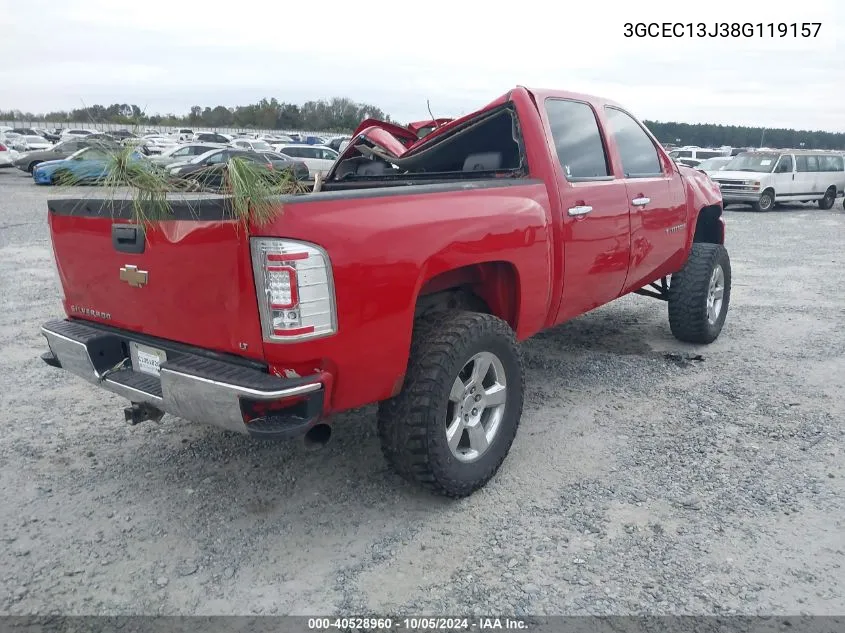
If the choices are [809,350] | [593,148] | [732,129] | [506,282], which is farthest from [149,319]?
[732,129]

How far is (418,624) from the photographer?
2.48 meters

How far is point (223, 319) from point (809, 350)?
507cm

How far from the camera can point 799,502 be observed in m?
3.30

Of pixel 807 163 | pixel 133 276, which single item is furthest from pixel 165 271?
pixel 807 163

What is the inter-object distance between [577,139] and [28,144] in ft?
125

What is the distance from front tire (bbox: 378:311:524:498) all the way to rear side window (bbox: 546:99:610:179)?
1.34m

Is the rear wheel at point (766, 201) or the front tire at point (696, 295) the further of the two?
the rear wheel at point (766, 201)

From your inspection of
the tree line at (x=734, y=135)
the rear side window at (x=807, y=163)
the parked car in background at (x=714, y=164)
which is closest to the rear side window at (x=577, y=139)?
the parked car in background at (x=714, y=164)

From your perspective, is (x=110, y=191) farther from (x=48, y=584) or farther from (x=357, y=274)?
(x=48, y=584)

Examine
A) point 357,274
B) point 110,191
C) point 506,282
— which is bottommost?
point 506,282

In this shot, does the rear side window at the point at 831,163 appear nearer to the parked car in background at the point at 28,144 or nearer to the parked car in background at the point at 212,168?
the parked car in background at the point at 212,168

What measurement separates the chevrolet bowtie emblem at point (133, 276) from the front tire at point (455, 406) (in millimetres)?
1187

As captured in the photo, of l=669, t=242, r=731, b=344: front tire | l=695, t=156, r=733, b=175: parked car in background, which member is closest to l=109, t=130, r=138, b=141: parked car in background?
l=669, t=242, r=731, b=344: front tire

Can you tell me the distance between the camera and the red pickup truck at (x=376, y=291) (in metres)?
2.59
